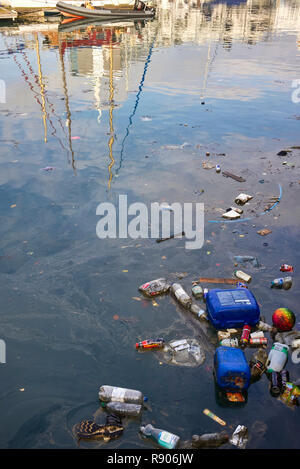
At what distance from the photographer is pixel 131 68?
20828 millimetres

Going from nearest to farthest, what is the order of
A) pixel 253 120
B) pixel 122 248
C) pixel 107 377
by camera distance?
pixel 107 377, pixel 122 248, pixel 253 120

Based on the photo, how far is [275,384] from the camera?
4.16m

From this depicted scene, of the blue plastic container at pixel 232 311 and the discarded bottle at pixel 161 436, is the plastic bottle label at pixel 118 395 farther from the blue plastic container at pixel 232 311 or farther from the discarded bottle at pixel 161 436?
the blue plastic container at pixel 232 311

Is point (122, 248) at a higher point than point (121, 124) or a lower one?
lower

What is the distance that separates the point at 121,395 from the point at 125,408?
0.15 metres

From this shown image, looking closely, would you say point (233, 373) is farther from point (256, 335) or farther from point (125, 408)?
point (125, 408)

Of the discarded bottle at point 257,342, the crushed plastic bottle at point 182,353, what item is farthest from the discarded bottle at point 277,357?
the crushed plastic bottle at point 182,353

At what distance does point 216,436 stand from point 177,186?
6.05 m

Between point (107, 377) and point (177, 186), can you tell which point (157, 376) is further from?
point (177, 186)

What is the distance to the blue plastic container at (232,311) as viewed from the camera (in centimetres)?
485

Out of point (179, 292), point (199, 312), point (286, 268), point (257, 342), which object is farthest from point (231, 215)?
point (257, 342)

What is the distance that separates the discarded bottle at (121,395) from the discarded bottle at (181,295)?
166 centimetres

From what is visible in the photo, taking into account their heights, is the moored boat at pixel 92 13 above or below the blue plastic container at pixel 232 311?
above

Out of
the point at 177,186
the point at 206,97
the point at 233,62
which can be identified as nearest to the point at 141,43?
the point at 233,62
